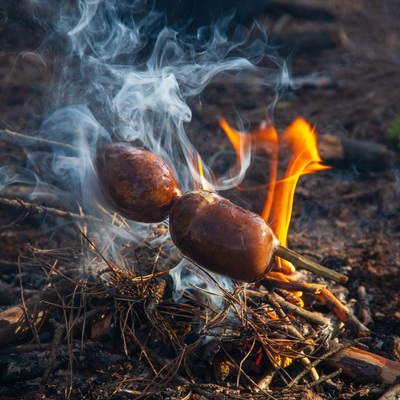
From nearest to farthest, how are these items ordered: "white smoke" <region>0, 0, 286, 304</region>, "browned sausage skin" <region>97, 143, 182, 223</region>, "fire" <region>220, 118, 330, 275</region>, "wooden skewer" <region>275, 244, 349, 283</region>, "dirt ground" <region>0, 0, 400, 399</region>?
"wooden skewer" <region>275, 244, 349, 283</region> → "dirt ground" <region>0, 0, 400, 399</region> → "browned sausage skin" <region>97, 143, 182, 223</region> → "fire" <region>220, 118, 330, 275</region> → "white smoke" <region>0, 0, 286, 304</region>

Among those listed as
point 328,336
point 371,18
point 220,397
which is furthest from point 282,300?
point 371,18

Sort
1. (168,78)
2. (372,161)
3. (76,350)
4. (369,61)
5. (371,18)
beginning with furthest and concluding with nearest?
(371,18), (369,61), (372,161), (168,78), (76,350)

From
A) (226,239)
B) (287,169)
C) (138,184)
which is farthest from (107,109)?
(226,239)

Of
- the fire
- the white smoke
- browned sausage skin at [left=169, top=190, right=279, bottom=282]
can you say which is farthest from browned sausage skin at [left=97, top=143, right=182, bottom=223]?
the fire

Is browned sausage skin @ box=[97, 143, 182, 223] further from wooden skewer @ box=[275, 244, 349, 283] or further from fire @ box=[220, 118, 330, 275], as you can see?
fire @ box=[220, 118, 330, 275]

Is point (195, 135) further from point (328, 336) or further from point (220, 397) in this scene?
point (220, 397)

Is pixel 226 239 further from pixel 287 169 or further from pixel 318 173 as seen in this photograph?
pixel 318 173
